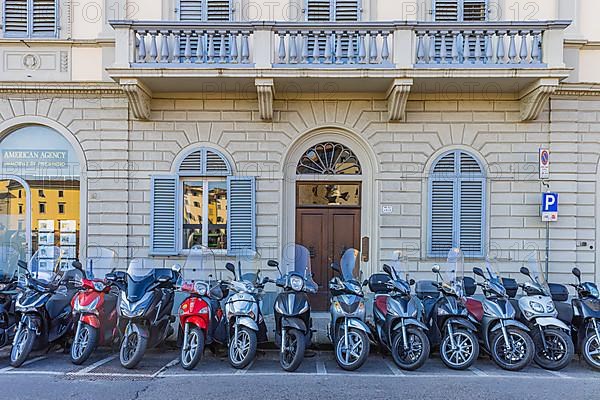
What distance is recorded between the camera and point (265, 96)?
909 centimetres

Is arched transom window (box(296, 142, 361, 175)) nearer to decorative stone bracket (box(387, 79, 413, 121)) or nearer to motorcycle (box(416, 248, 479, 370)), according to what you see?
decorative stone bracket (box(387, 79, 413, 121))

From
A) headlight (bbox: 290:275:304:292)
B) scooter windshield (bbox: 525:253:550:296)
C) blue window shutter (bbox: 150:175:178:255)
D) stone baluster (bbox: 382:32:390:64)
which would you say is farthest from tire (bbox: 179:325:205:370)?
stone baluster (bbox: 382:32:390:64)

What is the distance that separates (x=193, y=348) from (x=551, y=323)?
4373 millimetres

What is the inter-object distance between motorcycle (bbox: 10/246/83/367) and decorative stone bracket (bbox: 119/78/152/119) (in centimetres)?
338

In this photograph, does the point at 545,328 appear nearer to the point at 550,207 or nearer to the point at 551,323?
the point at 551,323

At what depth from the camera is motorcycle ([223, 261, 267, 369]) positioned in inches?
234

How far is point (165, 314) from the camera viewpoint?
6547 millimetres

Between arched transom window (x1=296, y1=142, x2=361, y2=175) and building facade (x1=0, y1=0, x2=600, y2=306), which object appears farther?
arched transom window (x1=296, y1=142, x2=361, y2=175)

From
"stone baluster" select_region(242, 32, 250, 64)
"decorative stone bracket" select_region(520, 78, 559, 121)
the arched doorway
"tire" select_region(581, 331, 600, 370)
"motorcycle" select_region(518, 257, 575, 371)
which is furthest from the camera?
the arched doorway

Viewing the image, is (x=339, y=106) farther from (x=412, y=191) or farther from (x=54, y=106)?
(x=54, y=106)

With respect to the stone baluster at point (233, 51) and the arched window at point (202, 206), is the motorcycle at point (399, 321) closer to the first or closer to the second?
the arched window at point (202, 206)

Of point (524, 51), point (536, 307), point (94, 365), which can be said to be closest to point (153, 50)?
point (94, 365)

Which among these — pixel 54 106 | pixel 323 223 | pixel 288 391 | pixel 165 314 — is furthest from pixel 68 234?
pixel 288 391

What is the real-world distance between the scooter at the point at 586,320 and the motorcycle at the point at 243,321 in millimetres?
4007
